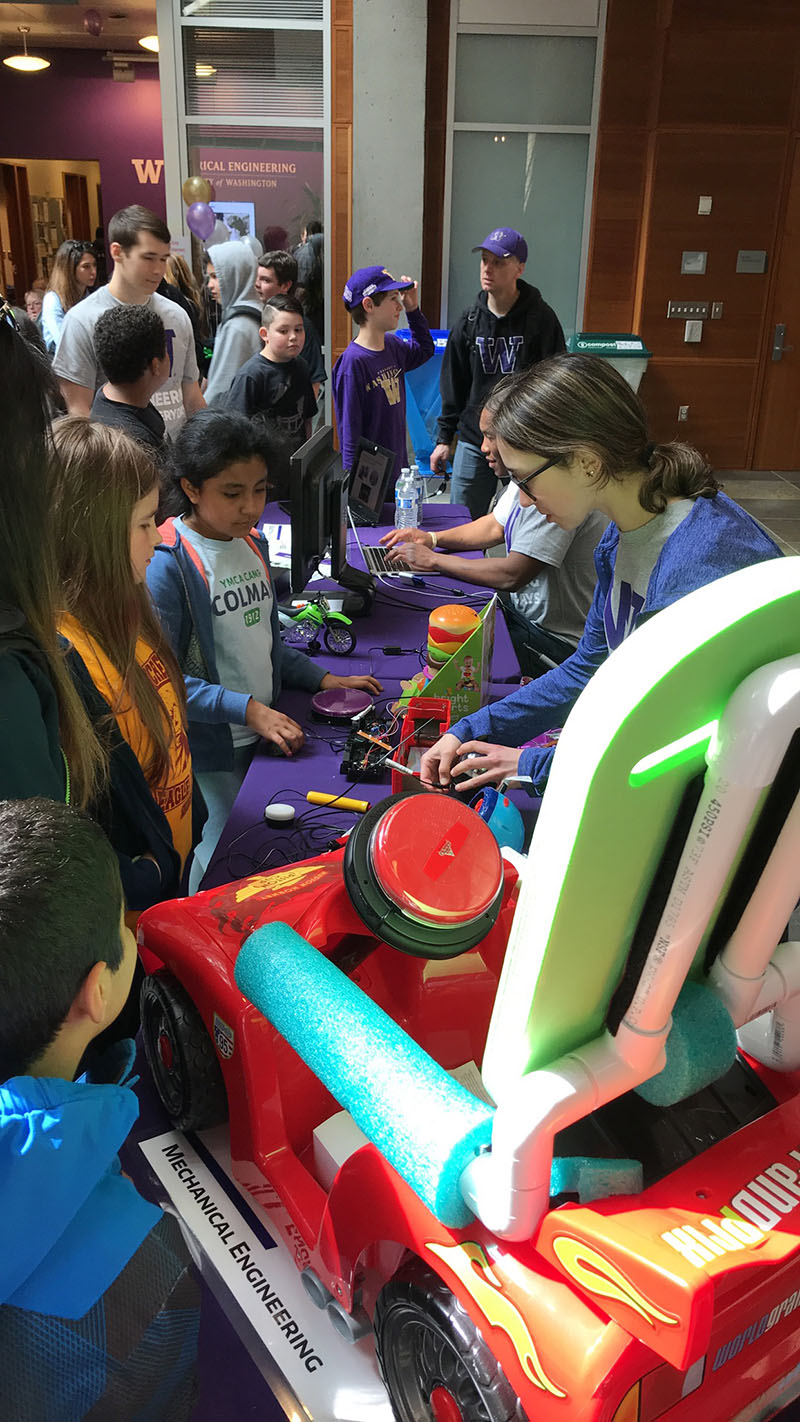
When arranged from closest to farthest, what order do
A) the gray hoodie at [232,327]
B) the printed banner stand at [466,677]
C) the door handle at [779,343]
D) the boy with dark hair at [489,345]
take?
1. the printed banner stand at [466,677]
2. the boy with dark hair at [489,345]
3. the gray hoodie at [232,327]
4. the door handle at [779,343]

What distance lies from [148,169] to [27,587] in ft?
39.4

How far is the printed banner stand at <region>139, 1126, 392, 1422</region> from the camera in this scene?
1.13m

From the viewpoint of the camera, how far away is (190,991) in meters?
1.40

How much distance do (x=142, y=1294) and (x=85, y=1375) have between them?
7 cm

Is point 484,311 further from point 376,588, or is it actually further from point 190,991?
point 190,991

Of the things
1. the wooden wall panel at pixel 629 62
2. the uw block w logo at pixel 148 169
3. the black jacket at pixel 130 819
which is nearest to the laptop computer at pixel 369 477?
the black jacket at pixel 130 819

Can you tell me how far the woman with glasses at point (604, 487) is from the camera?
1.89 m

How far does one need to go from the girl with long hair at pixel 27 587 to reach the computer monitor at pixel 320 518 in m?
1.64

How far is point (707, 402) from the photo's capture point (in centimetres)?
844

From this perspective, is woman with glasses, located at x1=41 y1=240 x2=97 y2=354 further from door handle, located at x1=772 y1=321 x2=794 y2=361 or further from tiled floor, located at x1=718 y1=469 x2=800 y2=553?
door handle, located at x1=772 y1=321 x2=794 y2=361

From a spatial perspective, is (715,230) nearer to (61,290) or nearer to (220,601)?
(61,290)

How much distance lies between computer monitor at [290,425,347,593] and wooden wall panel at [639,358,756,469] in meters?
5.72

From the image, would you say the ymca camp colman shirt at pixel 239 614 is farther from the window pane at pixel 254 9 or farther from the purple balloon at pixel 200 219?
the window pane at pixel 254 9

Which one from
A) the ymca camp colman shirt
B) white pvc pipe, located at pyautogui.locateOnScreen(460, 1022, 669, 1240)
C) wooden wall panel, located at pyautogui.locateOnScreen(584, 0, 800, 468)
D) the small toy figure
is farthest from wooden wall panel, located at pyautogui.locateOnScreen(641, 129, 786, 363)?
white pvc pipe, located at pyautogui.locateOnScreen(460, 1022, 669, 1240)
